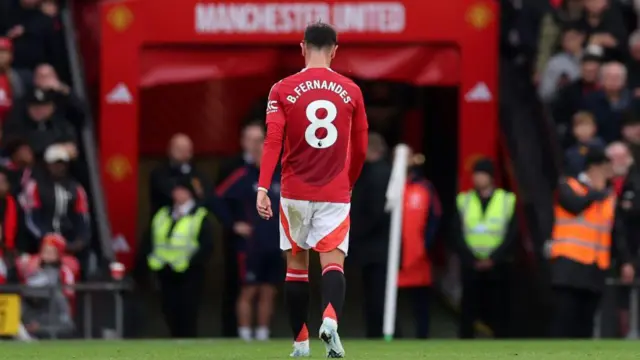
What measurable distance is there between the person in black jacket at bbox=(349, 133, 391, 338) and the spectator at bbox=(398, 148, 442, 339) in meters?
0.19

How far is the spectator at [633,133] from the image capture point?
18.5m

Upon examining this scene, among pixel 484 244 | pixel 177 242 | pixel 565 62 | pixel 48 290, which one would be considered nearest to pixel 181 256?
pixel 177 242

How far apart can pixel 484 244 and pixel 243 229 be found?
2.31m

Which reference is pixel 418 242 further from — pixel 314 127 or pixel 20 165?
pixel 314 127

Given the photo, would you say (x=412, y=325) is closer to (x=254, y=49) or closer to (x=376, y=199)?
(x=376, y=199)

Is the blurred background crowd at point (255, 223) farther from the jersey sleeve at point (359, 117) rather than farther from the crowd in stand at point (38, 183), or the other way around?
the jersey sleeve at point (359, 117)

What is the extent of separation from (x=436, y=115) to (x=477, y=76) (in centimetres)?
310

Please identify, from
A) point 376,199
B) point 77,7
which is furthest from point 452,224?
point 77,7

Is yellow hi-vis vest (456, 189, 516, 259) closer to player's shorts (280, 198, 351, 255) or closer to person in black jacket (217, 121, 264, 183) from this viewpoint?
person in black jacket (217, 121, 264, 183)

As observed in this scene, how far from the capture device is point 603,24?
20.2m

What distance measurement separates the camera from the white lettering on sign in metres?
19.1

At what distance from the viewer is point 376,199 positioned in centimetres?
1828

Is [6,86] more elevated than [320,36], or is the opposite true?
[320,36]

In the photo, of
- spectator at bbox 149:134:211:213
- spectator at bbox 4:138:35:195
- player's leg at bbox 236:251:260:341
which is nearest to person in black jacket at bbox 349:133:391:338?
player's leg at bbox 236:251:260:341
